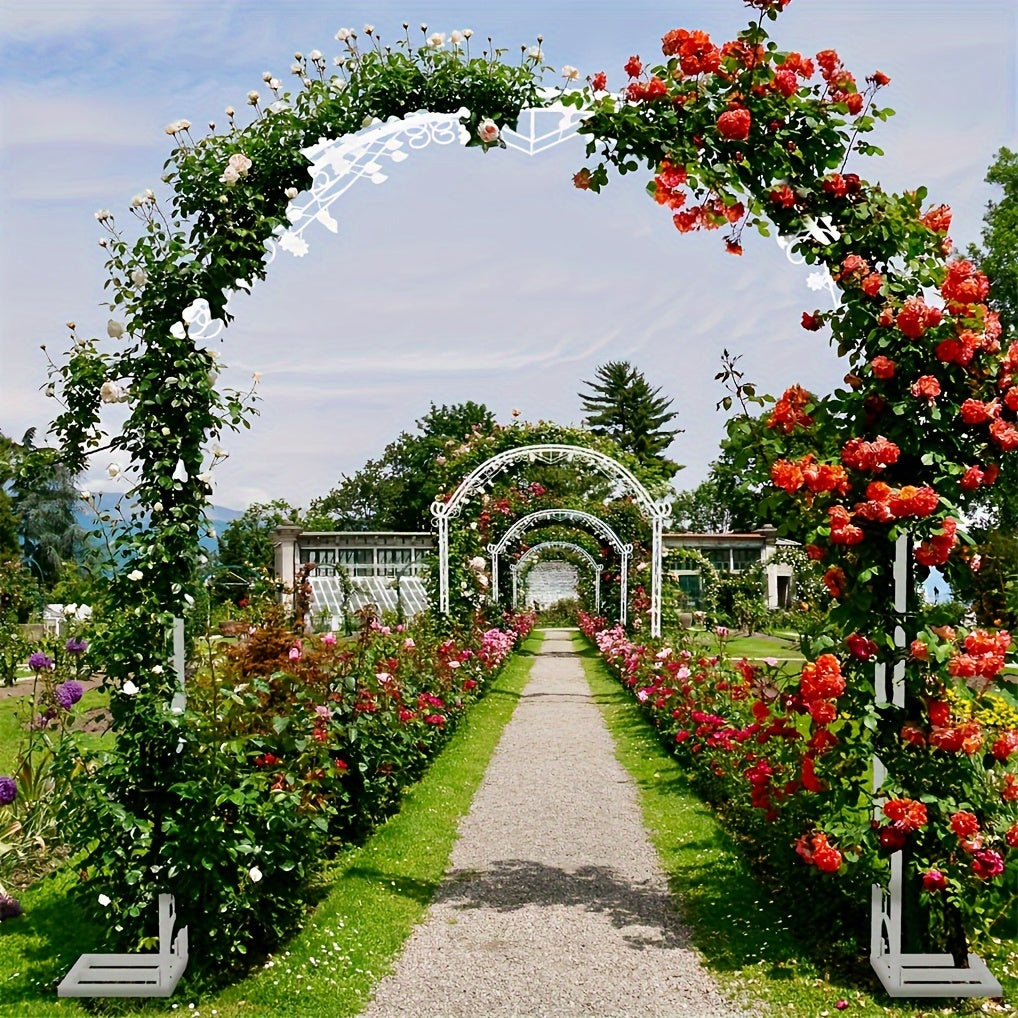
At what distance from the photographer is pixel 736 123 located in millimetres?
3775

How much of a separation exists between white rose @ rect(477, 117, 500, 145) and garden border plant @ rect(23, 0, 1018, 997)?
0.04 feet

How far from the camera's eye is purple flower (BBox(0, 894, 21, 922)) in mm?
4258

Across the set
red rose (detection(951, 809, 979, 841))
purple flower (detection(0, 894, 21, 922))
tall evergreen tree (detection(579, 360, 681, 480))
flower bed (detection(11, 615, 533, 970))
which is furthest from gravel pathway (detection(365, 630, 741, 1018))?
tall evergreen tree (detection(579, 360, 681, 480))

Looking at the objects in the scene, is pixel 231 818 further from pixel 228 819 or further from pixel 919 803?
pixel 919 803

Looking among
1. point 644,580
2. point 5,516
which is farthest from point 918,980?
point 5,516

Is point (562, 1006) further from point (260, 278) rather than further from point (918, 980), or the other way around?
point (260, 278)

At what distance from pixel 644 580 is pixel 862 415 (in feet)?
34.8

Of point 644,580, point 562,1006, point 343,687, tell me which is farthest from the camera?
point 644,580

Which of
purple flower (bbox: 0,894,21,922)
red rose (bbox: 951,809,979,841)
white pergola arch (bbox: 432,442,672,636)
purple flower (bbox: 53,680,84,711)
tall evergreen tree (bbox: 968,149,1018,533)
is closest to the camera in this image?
red rose (bbox: 951,809,979,841)

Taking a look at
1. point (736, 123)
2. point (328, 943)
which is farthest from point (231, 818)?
point (736, 123)

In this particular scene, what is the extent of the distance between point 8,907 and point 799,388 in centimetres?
408

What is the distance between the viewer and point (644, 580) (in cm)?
1425

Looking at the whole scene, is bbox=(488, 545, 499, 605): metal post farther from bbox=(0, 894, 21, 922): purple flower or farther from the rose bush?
bbox=(0, 894, 21, 922): purple flower

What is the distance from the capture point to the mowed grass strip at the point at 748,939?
137 inches
